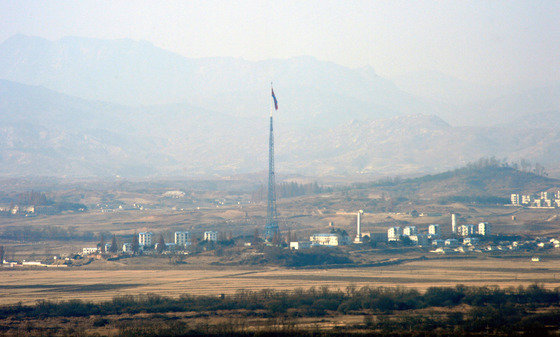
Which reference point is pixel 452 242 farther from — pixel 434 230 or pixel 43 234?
pixel 43 234

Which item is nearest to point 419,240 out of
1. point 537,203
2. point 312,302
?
point 312,302

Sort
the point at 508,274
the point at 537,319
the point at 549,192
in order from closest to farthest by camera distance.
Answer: the point at 537,319, the point at 508,274, the point at 549,192

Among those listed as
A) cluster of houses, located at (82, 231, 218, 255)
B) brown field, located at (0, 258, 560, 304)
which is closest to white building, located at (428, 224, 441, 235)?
brown field, located at (0, 258, 560, 304)

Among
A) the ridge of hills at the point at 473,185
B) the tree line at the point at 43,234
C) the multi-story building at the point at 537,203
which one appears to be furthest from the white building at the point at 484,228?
the tree line at the point at 43,234

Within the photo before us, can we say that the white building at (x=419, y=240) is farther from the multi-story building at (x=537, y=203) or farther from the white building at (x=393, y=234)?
the multi-story building at (x=537, y=203)

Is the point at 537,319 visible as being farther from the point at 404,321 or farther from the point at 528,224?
the point at 528,224

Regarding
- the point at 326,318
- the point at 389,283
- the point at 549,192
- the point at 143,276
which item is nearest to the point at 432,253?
the point at 389,283
